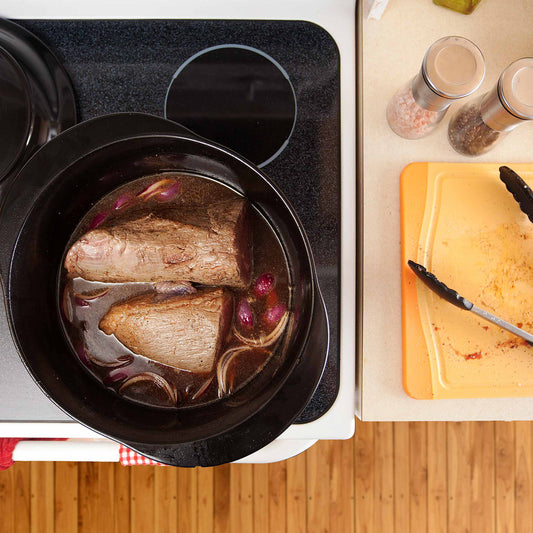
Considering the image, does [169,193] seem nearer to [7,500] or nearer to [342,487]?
[342,487]

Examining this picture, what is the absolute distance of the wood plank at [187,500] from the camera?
1.74 meters

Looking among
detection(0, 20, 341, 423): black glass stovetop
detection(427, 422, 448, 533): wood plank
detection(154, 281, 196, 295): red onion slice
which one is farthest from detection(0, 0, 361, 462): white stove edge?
detection(427, 422, 448, 533): wood plank

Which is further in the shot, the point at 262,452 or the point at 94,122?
the point at 262,452

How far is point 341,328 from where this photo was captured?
3.11 ft

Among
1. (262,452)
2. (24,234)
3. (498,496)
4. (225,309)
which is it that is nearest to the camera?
(24,234)

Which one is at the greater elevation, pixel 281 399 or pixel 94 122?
pixel 94 122

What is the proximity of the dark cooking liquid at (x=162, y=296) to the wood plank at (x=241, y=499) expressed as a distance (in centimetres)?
97

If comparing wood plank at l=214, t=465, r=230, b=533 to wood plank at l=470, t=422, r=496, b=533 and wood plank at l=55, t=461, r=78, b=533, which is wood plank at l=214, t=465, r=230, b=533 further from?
wood plank at l=470, t=422, r=496, b=533

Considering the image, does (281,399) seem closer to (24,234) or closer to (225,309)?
(225,309)

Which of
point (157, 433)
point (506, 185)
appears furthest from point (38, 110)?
point (506, 185)

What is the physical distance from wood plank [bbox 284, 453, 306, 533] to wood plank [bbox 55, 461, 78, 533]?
2.35 feet

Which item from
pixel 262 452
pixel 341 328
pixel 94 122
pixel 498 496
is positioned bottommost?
pixel 498 496

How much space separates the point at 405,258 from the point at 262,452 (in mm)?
543

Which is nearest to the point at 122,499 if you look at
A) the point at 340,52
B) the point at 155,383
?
the point at 155,383
